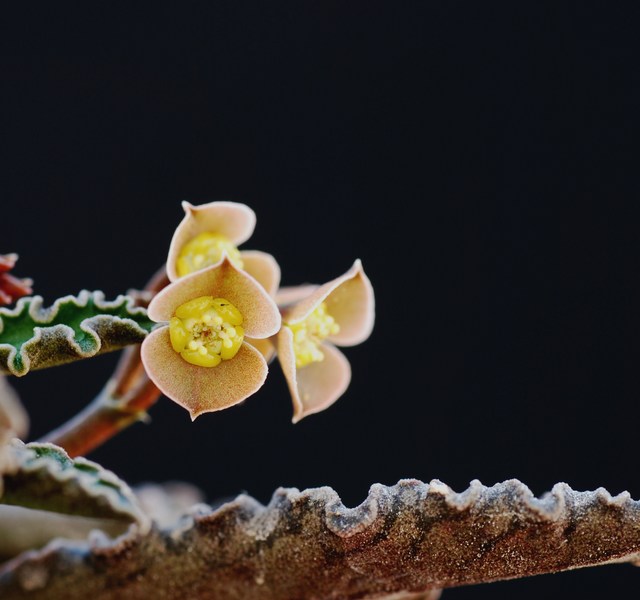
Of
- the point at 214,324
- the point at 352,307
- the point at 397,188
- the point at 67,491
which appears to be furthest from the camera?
the point at 397,188

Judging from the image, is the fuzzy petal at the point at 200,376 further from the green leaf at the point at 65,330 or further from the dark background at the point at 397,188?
the dark background at the point at 397,188

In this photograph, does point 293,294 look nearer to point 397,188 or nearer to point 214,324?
point 214,324

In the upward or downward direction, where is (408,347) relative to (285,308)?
upward

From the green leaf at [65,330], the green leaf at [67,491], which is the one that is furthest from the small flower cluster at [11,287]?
the green leaf at [67,491]

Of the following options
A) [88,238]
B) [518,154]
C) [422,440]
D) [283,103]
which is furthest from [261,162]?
[422,440]

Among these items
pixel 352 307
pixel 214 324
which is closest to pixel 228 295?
pixel 214 324

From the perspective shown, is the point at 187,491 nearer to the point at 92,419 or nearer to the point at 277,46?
the point at 92,419

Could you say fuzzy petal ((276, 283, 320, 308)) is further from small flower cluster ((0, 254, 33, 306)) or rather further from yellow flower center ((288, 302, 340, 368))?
small flower cluster ((0, 254, 33, 306))
